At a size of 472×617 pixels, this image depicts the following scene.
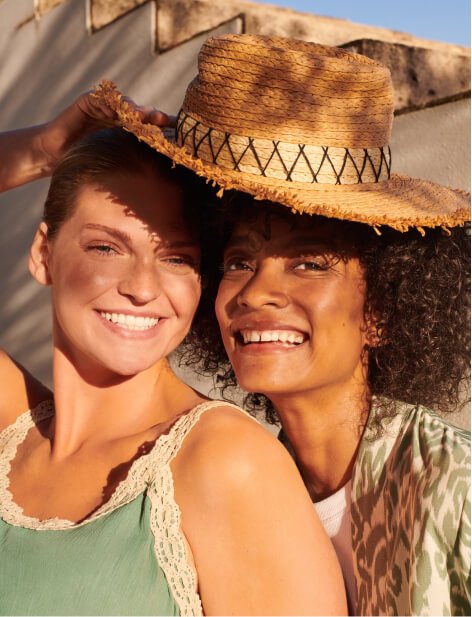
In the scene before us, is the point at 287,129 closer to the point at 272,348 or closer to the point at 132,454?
the point at 272,348

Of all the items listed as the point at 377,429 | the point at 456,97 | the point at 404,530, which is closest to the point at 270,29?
the point at 456,97

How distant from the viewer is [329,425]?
2.68 m

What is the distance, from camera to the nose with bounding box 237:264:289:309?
8.18 ft

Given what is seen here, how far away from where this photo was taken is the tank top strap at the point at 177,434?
209cm

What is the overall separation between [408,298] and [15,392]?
1.26 meters

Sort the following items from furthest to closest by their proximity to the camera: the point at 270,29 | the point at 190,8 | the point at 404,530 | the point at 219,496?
the point at 190,8
the point at 270,29
the point at 404,530
the point at 219,496

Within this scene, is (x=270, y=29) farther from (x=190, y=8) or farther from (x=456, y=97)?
(x=456, y=97)

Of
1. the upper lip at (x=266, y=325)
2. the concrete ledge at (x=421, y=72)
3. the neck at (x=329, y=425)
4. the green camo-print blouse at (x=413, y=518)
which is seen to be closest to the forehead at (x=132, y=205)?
the upper lip at (x=266, y=325)

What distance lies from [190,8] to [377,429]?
114 inches

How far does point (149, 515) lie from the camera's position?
2.02 m

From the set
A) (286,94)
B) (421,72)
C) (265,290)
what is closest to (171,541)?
(265,290)

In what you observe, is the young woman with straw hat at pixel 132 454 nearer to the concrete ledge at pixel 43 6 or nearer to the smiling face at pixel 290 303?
the smiling face at pixel 290 303

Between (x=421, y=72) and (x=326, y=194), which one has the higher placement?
(x=326, y=194)

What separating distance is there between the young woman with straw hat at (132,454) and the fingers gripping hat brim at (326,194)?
107 millimetres
